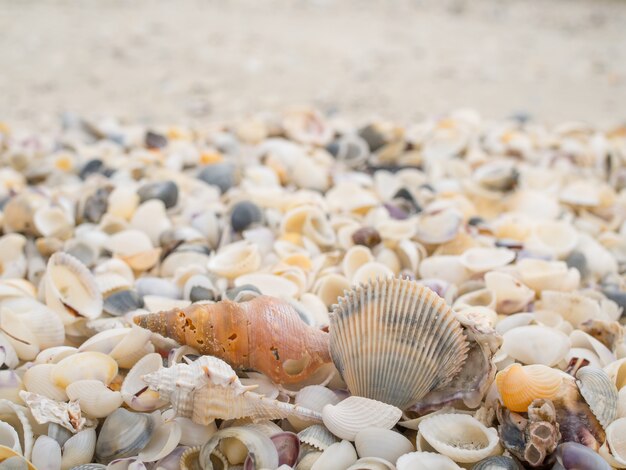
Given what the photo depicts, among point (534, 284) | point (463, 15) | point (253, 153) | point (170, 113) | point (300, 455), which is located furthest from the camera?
point (463, 15)

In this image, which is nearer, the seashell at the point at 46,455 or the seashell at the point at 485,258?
the seashell at the point at 46,455

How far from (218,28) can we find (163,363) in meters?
5.12

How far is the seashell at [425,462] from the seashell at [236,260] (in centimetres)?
81

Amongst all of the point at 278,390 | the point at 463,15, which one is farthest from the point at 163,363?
the point at 463,15

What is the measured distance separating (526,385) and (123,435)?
2.72ft

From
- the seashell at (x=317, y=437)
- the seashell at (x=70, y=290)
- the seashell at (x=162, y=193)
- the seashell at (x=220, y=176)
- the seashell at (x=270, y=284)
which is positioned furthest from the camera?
the seashell at (x=220, y=176)

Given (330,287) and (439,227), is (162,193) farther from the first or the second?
(439,227)

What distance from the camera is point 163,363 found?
152 centimetres

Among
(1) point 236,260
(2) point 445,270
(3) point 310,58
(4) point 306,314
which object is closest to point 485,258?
(2) point 445,270

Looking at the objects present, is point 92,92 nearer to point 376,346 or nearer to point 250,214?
point 250,214

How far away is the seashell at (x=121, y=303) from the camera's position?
1.74m

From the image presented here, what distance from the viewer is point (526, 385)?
1324 mm

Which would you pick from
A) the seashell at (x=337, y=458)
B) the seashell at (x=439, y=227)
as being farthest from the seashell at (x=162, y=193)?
the seashell at (x=337, y=458)

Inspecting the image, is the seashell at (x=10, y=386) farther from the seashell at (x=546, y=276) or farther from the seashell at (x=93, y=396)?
the seashell at (x=546, y=276)
